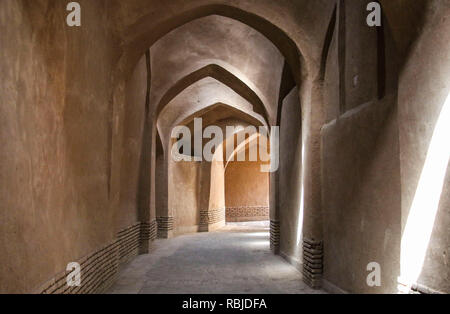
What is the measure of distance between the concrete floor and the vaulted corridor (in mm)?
62

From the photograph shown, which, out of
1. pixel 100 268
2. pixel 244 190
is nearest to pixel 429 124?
pixel 100 268

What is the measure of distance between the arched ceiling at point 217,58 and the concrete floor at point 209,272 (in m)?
3.62

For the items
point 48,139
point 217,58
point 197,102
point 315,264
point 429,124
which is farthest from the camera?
point 197,102

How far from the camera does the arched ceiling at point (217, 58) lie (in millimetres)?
9375

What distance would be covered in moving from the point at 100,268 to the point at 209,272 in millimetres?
2318

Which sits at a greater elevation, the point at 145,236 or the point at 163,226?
the point at 145,236

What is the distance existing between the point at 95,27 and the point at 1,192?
3223 mm

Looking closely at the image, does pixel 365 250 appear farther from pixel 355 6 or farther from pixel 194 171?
pixel 194 171

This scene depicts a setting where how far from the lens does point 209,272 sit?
23.9ft

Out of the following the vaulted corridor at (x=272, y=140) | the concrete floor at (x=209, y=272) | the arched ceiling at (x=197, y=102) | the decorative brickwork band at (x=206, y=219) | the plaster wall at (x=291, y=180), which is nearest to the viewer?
the vaulted corridor at (x=272, y=140)

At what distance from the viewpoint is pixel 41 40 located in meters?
3.47

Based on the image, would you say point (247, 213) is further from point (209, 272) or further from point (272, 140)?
point (209, 272)

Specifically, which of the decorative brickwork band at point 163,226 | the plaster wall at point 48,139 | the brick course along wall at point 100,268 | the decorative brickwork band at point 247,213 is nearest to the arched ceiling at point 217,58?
the brick course along wall at point 100,268

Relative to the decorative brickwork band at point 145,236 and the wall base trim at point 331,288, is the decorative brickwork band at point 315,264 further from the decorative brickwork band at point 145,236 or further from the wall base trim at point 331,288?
the decorative brickwork band at point 145,236
